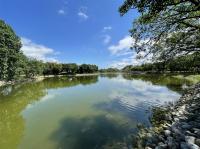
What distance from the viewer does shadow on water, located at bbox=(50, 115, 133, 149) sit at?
30.9 feet

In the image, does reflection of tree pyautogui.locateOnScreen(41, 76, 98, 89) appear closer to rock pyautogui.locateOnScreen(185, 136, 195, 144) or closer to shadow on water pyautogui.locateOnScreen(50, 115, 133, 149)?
shadow on water pyautogui.locateOnScreen(50, 115, 133, 149)

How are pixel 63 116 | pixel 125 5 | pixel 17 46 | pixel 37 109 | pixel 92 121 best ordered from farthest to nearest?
pixel 17 46, pixel 37 109, pixel 63 116, pixel 92 121, pixel 125 5

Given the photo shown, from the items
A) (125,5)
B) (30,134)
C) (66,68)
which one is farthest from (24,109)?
(66,68)

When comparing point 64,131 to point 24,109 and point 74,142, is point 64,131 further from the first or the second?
point 24,109

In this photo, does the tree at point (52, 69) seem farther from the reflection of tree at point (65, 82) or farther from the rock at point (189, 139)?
the rock at point (189, 139)

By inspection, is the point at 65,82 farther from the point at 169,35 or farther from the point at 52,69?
the point at 52,69

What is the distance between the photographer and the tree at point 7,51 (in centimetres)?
3253

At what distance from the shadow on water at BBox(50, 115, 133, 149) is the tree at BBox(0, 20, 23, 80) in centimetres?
2455

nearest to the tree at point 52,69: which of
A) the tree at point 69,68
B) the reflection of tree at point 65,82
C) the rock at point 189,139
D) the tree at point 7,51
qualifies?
the tree at point 69,68

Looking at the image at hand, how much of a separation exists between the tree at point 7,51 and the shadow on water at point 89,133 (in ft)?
80.5

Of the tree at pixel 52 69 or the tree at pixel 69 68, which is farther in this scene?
the tree at pixel 69 68

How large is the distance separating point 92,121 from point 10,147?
18.3 ft

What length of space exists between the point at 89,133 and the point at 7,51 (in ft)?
97.7

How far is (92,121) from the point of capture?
13203 mm
